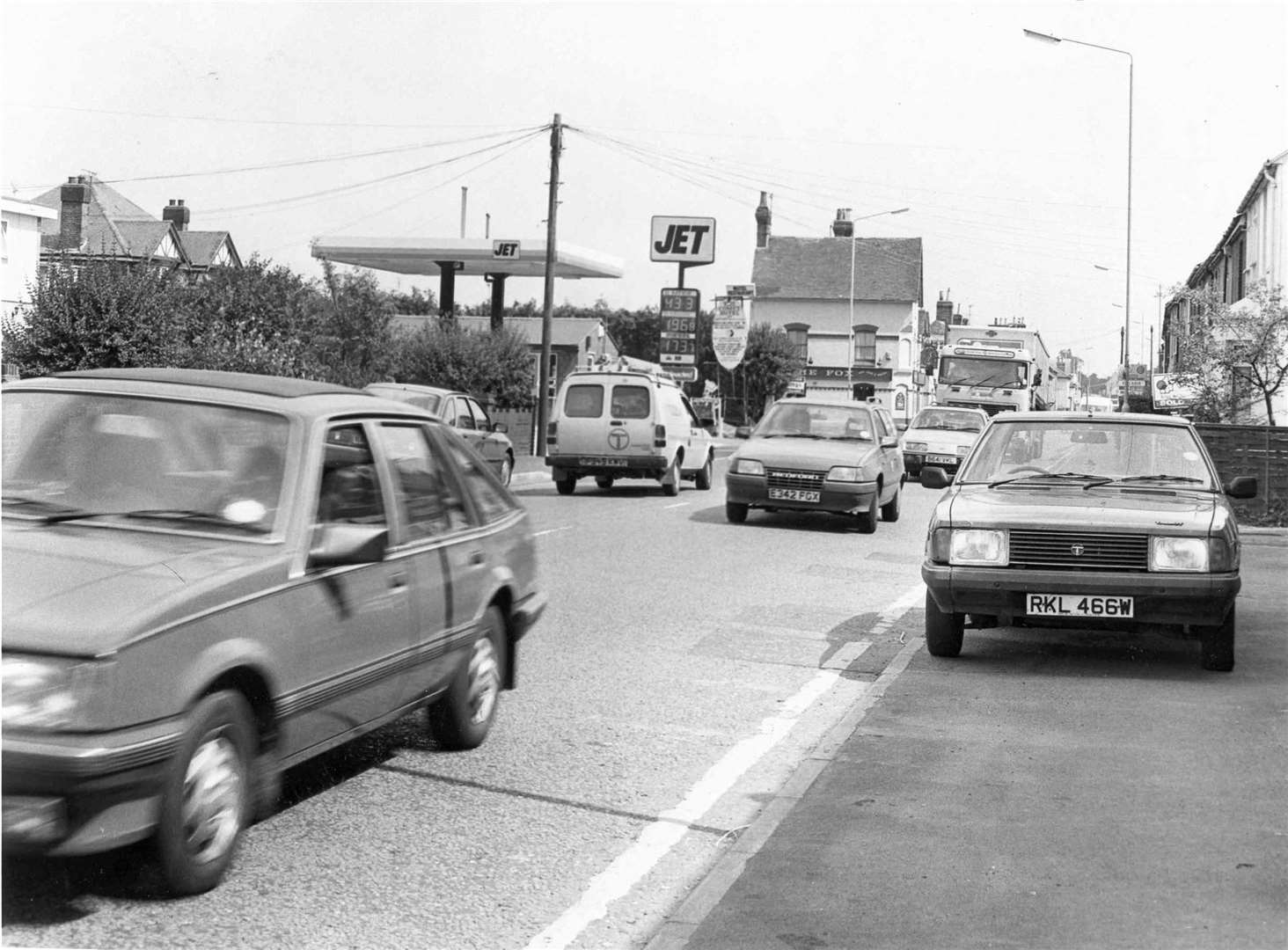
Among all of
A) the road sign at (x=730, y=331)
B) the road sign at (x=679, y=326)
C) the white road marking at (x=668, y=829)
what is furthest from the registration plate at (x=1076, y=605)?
the road sign at (x=730, y=331)

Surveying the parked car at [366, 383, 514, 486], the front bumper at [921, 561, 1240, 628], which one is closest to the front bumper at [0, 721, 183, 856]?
the front bumper at [921, 561, 1240, 628]

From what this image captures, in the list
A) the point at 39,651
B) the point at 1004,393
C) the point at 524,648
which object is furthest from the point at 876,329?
the point at 39,651

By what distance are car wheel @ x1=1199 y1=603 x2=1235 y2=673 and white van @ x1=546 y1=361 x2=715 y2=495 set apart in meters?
15.5

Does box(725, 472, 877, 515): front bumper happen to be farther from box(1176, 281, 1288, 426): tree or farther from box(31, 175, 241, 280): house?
box(31, 175, 241, 280): house

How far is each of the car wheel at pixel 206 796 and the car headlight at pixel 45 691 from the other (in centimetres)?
35

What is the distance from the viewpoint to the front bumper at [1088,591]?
27.9 feet

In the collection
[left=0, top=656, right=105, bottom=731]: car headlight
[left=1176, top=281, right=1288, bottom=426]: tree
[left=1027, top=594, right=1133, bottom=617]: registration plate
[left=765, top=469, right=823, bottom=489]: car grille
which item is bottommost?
[left=1027, top=594, right=1133, bottom=617]: registration plate

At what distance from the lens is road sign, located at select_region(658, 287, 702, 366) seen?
159 ft

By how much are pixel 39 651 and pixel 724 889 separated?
2.11 meters

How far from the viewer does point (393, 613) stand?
5551 mm

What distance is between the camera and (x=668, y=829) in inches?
219

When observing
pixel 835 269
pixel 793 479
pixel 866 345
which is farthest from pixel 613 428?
pixel 835 269

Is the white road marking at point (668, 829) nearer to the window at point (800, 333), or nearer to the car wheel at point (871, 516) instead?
the car wheel at point (871, 516)

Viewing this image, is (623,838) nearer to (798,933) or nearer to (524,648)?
(798,933)
